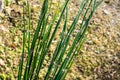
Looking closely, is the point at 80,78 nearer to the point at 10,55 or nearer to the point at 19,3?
the point at 10,55

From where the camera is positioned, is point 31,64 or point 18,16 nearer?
point 31,64

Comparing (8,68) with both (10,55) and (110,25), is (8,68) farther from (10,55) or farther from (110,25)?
(110,25)

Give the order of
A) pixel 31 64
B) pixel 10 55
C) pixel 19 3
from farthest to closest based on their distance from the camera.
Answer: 1. pixel 19 3
2. pixel 10 55
3. pixel 31 64

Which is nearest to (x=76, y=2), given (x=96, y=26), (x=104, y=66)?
(x=96, y=26)

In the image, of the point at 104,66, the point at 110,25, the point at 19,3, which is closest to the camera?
the point at 104,66

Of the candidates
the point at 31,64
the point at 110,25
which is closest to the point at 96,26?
the point at 110,25

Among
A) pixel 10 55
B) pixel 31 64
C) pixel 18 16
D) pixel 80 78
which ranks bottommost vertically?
pixel 80 78

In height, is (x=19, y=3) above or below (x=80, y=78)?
above
